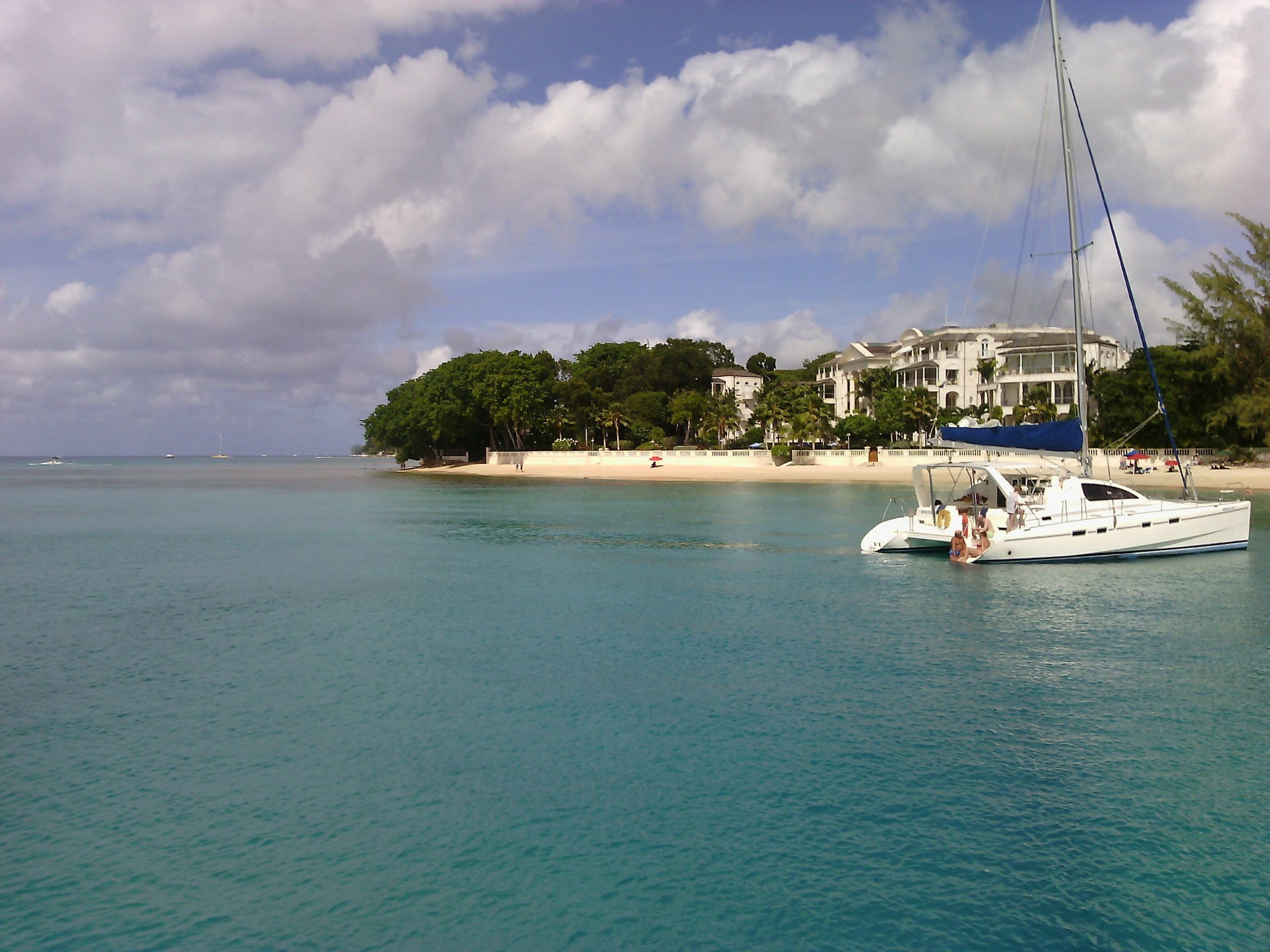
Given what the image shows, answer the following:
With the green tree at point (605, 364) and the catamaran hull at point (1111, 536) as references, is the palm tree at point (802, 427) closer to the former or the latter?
the green tree at point (605, 364)

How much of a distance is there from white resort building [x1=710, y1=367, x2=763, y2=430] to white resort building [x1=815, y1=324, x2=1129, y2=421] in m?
13.4

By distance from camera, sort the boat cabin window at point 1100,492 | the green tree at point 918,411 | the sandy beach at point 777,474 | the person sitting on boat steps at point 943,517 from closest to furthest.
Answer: the boat cabin window at point 1100,492 < the person sitting on boat steps at point 943,517 < the sandy beach at point 777,474 < the green tree at point 918,411

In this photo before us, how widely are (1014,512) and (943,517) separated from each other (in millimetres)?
2852

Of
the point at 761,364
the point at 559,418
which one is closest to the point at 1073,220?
the point at 559,418

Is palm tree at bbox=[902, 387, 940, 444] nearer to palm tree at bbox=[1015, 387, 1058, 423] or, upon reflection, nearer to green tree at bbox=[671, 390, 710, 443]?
palm tree at bbox=[1015, 387, 1058, 423]

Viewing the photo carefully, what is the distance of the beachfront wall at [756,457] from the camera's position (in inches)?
3098

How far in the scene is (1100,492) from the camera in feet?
104

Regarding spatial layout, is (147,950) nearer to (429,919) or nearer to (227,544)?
(429,919)

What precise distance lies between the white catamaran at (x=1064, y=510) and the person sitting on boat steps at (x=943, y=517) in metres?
0.03

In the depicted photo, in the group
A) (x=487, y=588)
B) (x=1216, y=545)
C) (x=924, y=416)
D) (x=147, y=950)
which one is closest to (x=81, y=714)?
(x=147, y=950)

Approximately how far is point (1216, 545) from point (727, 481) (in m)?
59.1

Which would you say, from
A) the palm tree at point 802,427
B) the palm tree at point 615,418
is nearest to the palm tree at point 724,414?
the palm tree at point 615,418

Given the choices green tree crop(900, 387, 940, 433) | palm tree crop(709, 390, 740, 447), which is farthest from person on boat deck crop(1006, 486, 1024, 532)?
palm tree crop(709, 390, 740, 447)

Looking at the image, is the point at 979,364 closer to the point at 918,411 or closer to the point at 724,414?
the point at 918,411
